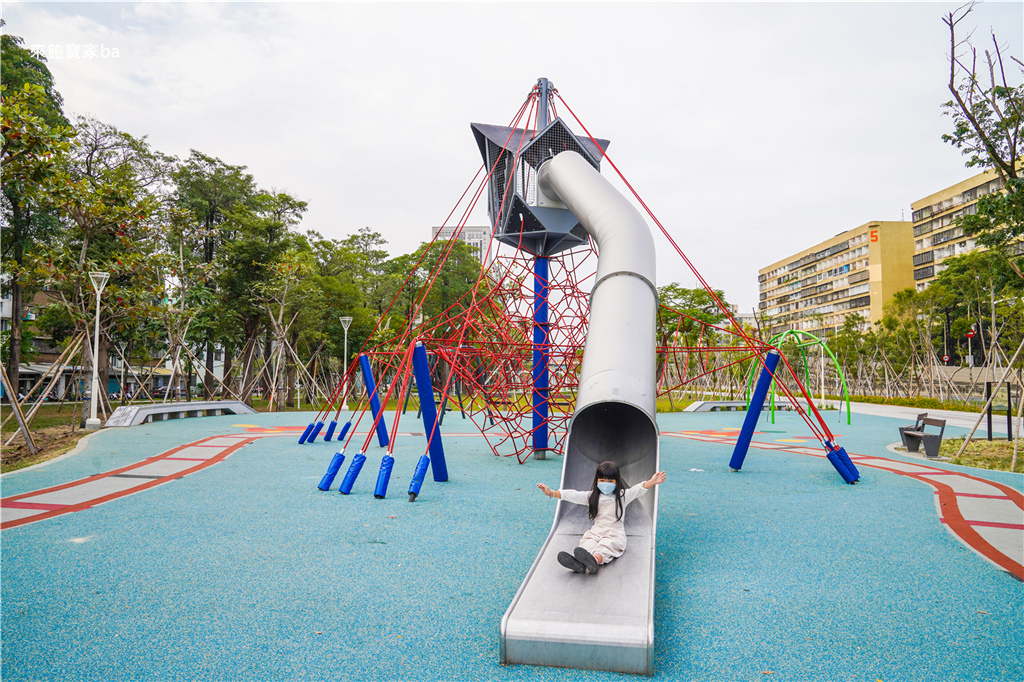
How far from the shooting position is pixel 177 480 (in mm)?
9961

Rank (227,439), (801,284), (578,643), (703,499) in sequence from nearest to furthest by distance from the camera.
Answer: (578,643) → (703,499) → (227,439) → (801,284)

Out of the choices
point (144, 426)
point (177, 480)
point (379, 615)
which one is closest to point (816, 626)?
point (379, 615)

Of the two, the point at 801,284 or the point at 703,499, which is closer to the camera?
the point at 703,499

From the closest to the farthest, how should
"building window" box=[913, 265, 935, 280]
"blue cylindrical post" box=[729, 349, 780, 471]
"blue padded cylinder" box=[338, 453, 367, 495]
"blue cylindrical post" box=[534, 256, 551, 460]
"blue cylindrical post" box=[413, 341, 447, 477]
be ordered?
"blue padded cylinder" box=[338, 453, 367, 495], "blue cylindrical post" box=[413, 341, 447, 477], "blue cylindrical post" box=[729, 349, 780, 471], "blue cylindrical post" box=[534, 256, 551, 460], "building window" box=[913, 265, 935, 280]

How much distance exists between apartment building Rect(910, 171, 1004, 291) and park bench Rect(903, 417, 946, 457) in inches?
2234

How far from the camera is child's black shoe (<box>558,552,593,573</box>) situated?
187 inches

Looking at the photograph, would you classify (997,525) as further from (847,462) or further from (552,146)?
(552,146)

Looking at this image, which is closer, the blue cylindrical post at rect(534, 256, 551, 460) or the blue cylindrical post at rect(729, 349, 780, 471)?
the blue cylindrical post at rect(729, 349, 780, 471)

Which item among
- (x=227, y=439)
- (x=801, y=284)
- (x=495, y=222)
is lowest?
(x=227, y=439)

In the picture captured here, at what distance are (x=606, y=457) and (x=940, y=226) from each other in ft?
259

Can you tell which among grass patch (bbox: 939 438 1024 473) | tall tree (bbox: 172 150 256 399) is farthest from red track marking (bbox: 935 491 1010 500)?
tall tree (bbox: 172 150 256 399)

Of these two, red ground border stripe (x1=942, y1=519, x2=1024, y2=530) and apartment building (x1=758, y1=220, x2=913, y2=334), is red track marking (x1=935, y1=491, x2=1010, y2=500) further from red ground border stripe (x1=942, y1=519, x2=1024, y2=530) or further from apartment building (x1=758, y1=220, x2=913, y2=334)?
apartment building (x1=758, y1=220, x2=913, y2=334)

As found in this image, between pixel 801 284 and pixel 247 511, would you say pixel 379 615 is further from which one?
pixel 801 284

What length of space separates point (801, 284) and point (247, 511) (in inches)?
4339
